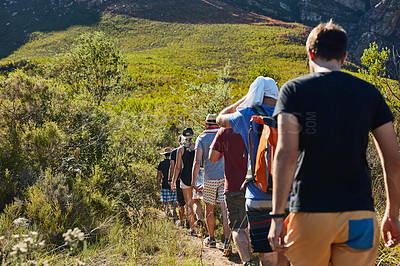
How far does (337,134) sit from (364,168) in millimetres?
264

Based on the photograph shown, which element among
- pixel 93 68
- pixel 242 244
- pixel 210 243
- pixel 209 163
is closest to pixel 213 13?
pixel 93 68

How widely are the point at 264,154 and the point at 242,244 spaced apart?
131cm

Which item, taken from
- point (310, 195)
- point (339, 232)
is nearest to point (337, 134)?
point (310, 195)

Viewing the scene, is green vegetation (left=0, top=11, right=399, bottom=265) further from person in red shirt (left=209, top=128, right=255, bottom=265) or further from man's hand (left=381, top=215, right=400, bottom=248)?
man's hand (left=381, top=215, right=400, bottom=248)

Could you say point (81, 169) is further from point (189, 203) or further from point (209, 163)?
point (209, 163)

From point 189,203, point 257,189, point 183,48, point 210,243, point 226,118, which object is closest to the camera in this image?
point 257,189

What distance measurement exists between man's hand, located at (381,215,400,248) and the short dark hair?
3.28ft

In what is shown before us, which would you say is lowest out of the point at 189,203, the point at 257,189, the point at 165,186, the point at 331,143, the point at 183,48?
the point at 165,186

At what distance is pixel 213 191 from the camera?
475 cm

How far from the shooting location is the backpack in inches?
83.6

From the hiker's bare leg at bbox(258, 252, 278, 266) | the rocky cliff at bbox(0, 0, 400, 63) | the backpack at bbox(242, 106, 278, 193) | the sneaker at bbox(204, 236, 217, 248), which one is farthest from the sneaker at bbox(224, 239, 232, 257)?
the rocky cliff at bbox(0, 0, 400, 63)

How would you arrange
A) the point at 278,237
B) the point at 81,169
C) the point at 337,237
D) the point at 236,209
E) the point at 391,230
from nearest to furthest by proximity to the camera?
the point at 337,237 < the point at 278,237 < the point at 391,230 < the point at 236,209 < the point at 81,169

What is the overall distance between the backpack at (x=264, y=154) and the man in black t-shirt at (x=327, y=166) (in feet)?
1.20

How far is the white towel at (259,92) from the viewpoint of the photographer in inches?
108
